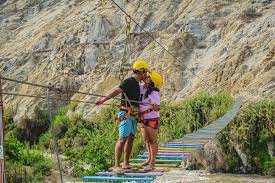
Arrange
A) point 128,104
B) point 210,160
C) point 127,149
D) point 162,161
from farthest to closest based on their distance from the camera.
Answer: point 210,160
point 162,161
point 127,149
point 128,104

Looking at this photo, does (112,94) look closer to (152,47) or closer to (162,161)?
(162,161)

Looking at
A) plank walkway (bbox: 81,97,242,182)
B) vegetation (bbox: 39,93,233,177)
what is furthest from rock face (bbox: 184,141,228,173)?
vegetation (bbox: 39,93,233,177)

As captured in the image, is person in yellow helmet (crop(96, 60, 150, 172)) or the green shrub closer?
person in yellow helmet (crop(96, 60, 150, 172))

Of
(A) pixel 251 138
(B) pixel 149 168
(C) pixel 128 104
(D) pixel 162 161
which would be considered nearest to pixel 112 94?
(C) pixel 128 104

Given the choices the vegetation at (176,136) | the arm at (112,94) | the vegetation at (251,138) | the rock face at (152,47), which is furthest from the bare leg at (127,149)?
the rock face at (152,47)

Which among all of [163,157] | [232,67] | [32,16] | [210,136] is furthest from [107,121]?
[32,16]

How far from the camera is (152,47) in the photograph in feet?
50.8

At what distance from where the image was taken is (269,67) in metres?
12.0

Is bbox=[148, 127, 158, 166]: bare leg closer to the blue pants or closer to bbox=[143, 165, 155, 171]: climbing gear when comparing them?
bbox=[143, 165, 155, 171]: climbing gear

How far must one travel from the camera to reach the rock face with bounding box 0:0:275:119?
12.9 m

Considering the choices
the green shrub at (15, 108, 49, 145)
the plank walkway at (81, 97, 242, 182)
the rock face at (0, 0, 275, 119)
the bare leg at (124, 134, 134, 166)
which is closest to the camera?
the plank walkway at (81, 97, 242, 182)

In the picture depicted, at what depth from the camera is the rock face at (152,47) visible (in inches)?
509

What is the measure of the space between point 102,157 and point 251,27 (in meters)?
7.40

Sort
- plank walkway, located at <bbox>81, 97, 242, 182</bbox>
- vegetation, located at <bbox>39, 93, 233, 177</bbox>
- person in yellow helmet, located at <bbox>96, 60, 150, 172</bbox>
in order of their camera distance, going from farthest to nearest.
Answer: vegetation, located at <bbox>39, 93, 233, 177</bbox> < person in yellow helmet, located at <bbox>96, 60, 150, 172</bbox> < plank walkway, located at <bbox>81, 97, 242, 182</bbox>
